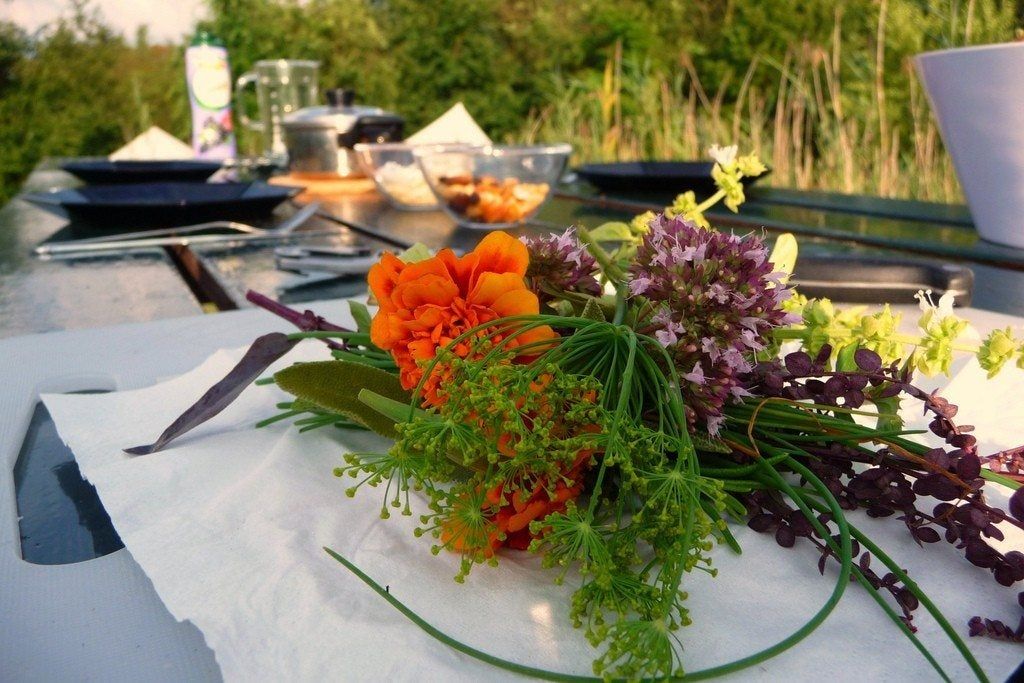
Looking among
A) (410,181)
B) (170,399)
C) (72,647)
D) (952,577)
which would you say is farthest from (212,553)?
(410,181)

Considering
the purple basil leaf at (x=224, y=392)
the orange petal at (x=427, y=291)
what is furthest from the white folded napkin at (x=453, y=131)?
the orange petal at (x=427, y=291)

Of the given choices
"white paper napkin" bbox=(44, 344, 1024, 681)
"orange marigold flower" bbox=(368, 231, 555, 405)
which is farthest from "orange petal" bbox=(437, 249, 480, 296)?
"white paper napkin" bbox=(44, 344, 1024, 681)

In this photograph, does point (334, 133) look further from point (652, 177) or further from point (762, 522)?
point (762, 522)

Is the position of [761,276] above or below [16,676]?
above

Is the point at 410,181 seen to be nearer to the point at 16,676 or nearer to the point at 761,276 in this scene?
the point at 761,276

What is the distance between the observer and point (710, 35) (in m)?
8.55

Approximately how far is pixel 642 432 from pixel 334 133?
7.64ft

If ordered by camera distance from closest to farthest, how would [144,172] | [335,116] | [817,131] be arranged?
1. [144,172]
2. [335,116]
3. [817,131]

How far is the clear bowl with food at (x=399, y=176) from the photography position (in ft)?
6.57

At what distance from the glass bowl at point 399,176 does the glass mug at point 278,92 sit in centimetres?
179

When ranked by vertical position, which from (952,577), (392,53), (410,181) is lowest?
(952,577)

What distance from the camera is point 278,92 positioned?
3.85 meters

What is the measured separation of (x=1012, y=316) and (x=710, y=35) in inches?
324

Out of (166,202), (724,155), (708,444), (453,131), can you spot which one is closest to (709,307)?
(708,444)
